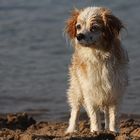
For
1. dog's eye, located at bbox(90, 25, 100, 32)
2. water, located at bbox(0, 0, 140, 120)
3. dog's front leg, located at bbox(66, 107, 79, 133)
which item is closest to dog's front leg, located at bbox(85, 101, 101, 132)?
dog's front leg, located at bbox(66, 107, 79, 133)

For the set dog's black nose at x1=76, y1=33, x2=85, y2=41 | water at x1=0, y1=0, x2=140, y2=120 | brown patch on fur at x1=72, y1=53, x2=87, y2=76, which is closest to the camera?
dog's black nose at x1=76, y1=33, x2=85, y2=41

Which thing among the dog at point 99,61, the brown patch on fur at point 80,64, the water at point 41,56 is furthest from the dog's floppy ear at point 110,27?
the water at point 41,56

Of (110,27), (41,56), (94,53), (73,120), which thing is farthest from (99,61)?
(41,56)

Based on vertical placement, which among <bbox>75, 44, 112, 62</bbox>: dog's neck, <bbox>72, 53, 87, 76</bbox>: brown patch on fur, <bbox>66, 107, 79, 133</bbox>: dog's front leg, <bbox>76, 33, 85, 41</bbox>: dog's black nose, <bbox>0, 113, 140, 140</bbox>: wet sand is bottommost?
<bbox>0, 113, 140, 140</bbox>: wet sand

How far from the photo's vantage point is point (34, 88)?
15.5m

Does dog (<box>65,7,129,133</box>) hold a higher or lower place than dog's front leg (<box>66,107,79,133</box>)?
higher

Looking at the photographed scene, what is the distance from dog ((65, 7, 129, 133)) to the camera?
10.8m

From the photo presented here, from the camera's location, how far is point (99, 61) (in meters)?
11.0

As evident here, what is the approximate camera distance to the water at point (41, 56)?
14.9 meters

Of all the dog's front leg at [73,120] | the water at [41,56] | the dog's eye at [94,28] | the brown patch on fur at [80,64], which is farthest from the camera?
the water at [41,56]

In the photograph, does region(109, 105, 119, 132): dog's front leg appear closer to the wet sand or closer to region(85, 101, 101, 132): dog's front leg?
region(85, 101, 101, 132): dog's front leg

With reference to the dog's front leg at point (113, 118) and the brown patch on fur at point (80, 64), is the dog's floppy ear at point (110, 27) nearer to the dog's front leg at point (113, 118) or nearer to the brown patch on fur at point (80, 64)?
the brown patch on fur at point (80, 64)

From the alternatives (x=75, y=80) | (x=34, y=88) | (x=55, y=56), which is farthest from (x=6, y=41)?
(x=75, y=80)

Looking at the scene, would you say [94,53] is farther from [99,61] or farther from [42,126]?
[42,126]
